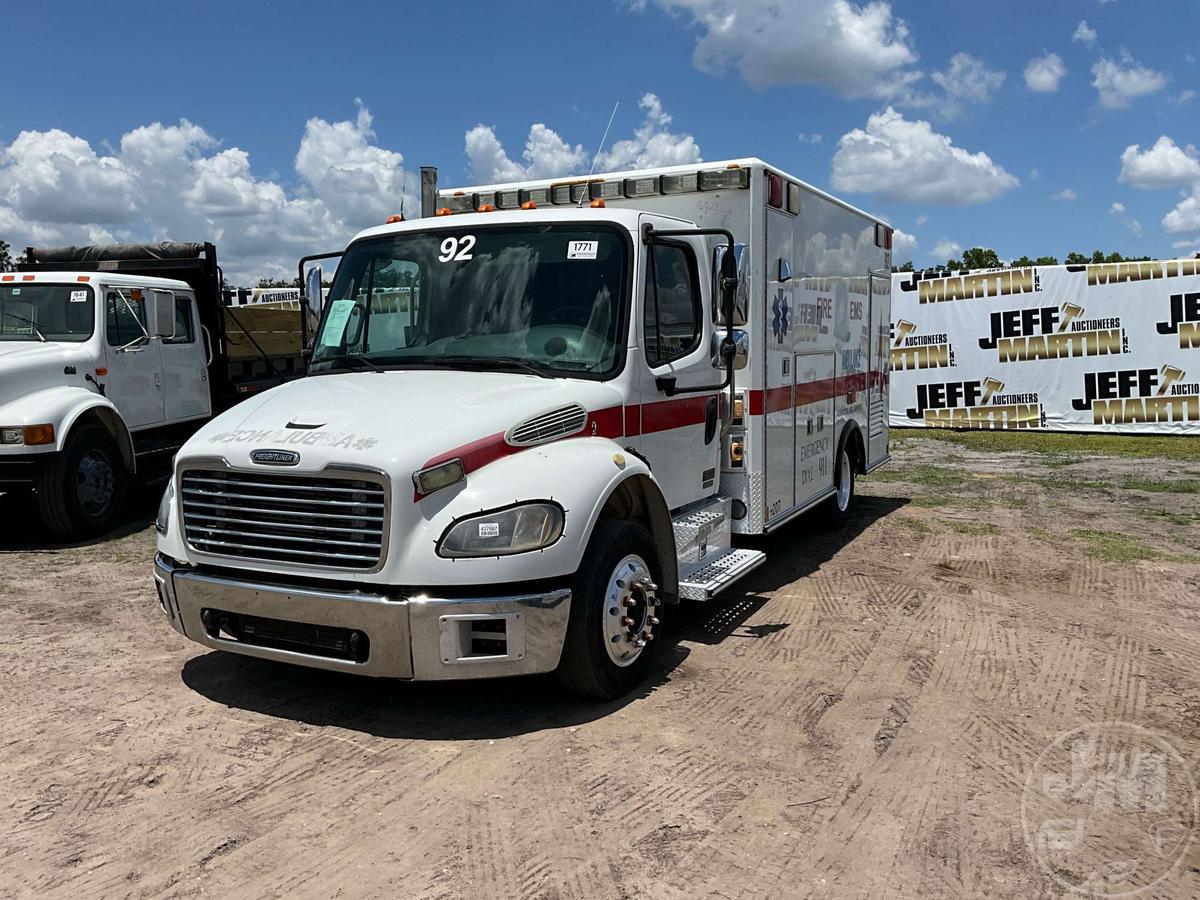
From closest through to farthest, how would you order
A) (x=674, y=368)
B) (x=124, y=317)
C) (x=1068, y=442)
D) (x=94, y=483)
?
(x=674, y=368), (x=94, y=483), (x=124, y=317), (x=1068, y=442)

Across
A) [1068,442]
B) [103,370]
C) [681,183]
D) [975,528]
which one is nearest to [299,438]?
[681,183]

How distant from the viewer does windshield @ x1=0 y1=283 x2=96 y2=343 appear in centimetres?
927

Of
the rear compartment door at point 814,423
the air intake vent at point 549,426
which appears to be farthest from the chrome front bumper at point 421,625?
the rear compartment door at point 814,423

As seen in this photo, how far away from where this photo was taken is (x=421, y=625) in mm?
4148

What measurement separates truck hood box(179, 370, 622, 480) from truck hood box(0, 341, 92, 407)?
14.9 ft

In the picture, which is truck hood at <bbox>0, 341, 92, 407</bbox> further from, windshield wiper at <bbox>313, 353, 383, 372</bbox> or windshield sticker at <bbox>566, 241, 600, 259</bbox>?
windshield sticker at <bbox>566, 241, 600, 259</bbox>

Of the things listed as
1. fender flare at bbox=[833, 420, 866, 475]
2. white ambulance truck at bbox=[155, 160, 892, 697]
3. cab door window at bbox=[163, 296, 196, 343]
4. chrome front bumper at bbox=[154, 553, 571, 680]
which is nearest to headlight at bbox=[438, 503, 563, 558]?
white ambulance truck at bbox=[155, 160, 892, 697]

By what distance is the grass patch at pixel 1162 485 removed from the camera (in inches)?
464

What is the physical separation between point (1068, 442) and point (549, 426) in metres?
15.0

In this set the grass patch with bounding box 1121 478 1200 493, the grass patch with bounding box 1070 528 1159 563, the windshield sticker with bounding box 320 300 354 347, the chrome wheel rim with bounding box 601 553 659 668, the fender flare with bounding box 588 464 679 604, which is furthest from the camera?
the grass patch with bounding box 1121 478 1200 493

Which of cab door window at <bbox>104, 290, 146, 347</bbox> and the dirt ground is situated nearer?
the dirt ground

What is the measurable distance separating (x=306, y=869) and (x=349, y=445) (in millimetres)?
1672

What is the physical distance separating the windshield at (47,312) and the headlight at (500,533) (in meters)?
6.70

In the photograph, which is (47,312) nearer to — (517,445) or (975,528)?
(517,445)
